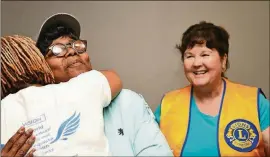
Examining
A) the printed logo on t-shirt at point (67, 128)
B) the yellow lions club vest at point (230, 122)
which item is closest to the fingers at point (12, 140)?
the printed logo on t-shirt at point (67, 128)

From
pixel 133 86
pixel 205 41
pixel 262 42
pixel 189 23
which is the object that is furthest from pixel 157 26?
pixel 262 42

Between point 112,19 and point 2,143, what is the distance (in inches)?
53.4

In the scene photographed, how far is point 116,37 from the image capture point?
2.11 meters

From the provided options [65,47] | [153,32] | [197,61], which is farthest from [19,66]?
[153,32]

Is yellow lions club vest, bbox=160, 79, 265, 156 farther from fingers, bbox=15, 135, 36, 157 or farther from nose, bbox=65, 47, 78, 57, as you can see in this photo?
fingers, bbox=15, 135, 36, 157

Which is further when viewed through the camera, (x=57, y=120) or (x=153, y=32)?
(x=153, y=32)

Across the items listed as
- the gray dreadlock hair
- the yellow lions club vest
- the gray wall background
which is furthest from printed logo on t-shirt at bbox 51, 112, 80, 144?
the gray wall background

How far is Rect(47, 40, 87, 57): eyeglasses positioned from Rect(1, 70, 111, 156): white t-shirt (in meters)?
0.40

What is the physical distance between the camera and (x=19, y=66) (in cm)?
107

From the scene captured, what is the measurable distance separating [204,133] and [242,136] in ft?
0.58

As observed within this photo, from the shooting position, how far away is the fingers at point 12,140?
35.0 inches

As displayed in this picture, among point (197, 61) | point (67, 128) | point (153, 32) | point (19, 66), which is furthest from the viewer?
point (153, 32)

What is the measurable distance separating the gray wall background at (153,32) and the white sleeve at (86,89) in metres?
1.11

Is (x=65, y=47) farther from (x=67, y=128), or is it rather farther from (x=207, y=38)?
(x=207, y=38)
